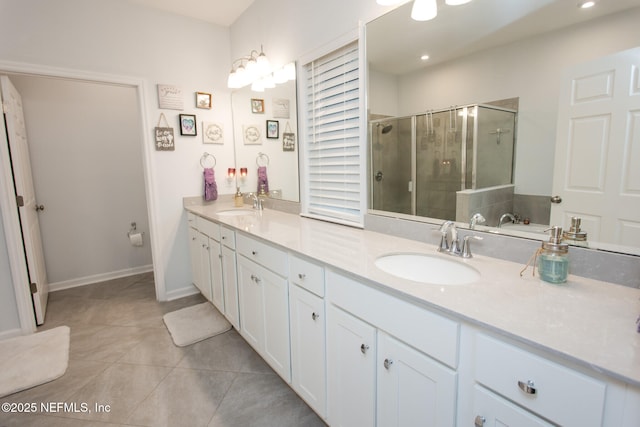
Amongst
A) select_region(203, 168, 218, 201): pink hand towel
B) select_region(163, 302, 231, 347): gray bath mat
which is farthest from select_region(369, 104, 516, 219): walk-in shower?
select_region(203, 168, 218, 201): pink hand towel

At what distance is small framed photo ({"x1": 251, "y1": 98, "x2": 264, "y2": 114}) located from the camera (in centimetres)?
280

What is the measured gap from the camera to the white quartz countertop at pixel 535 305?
25.9 inches

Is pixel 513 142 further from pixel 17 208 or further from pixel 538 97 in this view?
pixel 17 208

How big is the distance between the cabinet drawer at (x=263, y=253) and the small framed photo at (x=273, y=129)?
1.02m

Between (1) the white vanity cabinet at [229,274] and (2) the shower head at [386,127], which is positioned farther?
(1) the white vanity cabinet at [229,274]

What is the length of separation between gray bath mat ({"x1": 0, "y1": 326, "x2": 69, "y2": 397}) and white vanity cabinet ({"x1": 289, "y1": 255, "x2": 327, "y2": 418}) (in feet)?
5.33

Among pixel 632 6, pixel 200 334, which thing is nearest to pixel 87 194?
pixel 200 334

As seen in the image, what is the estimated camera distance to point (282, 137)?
103 inches

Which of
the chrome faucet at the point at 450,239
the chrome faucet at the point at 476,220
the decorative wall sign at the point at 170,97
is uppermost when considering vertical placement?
the decorative wall sign at the point at 170,97

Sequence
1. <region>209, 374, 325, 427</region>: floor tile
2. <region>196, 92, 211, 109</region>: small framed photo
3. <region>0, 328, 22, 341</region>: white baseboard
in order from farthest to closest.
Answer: <region>196, 92, 211, 109</region>: small framed photo < <region>0, 328, 22, 341</region>: white baseboard < <region>209, 374, 325, 427</region>: floor tile

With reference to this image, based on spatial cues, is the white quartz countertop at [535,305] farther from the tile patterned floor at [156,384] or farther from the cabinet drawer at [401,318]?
the tile patterned floor at [156,384]

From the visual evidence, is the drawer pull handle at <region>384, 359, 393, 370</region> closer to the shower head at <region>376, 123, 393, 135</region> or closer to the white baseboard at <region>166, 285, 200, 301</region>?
the shower head at <region>376, 123, 393, 135</region>

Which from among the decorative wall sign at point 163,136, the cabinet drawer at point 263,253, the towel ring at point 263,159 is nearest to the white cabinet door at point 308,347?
the cabinet drawer at point 263,253

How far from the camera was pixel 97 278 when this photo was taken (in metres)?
3.60
